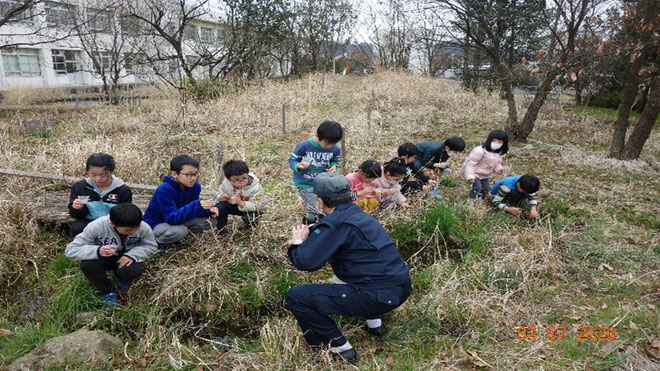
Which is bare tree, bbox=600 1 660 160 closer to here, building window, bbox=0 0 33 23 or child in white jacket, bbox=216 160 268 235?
child in white jacket, bbox=216 160 268 235

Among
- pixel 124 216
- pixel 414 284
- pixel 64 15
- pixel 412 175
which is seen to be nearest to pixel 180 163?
pixel 124 216

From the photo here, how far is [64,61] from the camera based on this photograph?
81.8 ft

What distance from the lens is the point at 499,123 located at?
1070cm

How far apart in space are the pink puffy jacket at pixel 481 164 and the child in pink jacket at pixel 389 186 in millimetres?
1168

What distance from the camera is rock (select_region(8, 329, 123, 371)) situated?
7.88ft

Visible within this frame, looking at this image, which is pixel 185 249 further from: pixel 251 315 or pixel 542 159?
pixel 542 159

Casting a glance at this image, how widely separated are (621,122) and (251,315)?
7709mm

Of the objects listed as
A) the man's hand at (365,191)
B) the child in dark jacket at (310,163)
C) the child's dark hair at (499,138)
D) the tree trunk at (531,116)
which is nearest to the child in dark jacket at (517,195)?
the child's dark hair at (499,138)

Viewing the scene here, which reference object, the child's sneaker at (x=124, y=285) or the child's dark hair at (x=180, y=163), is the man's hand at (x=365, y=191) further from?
the child's sneaker at (x=124, y=285)

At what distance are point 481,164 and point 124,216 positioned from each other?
4082 millimetres

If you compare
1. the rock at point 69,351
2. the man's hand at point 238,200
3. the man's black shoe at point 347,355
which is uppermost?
the man's hand at point 238,200

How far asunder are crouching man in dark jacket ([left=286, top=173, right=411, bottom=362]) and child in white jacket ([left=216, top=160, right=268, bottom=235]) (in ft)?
4.31

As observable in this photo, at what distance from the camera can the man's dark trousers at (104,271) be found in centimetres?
303

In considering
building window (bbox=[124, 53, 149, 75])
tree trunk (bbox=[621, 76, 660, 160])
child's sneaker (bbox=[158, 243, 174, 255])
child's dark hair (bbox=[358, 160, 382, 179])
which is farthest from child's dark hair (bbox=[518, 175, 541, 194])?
building window (bbox=[124, 53, 149, 75])
